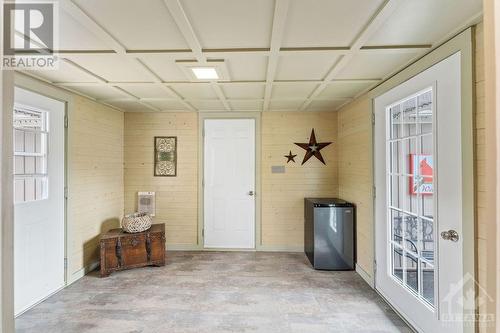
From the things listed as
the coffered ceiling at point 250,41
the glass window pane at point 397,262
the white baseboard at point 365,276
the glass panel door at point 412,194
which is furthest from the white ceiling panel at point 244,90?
the white baseboard at point 365,276

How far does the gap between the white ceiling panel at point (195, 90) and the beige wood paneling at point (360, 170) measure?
187 cm

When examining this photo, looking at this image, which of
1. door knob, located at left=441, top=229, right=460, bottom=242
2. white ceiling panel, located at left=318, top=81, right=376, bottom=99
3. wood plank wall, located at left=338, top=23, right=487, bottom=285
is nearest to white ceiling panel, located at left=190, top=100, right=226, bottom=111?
white ceiling panel, located at left=318, top=81, right=376, bottom=99

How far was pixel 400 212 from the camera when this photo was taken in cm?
248

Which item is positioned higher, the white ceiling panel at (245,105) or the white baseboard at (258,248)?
the white ceiling panel at (245,105)

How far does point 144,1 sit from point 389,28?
149 cm

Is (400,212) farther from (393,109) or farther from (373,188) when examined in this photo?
(393,109)

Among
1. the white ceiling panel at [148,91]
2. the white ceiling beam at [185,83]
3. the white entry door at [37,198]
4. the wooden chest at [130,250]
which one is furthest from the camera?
the wooden chest at [130,250]

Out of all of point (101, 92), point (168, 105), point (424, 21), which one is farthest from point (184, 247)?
point (424, 21)

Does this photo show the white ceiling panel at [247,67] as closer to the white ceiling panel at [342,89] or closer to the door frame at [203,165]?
the white ceiling panel at [342,89]

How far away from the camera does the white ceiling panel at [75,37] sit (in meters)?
1.59

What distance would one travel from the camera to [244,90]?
120 inches

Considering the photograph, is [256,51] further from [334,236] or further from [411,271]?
[334,236]

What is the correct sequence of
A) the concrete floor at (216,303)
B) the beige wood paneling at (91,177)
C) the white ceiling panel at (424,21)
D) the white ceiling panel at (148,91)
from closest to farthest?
the white ceiling panel at (424,21) < the concrete floor at (216,303) < the white ceiling panel at (148,91) < the beige wood paneling at (91,177)

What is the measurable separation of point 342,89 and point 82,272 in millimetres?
3906
